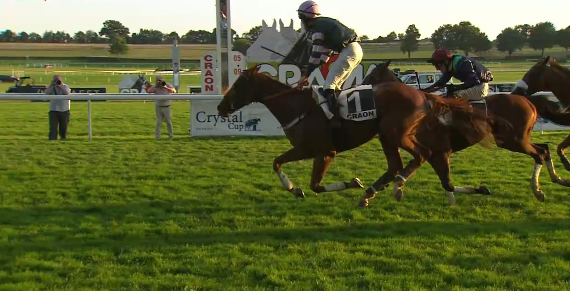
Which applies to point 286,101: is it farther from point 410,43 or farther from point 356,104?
point 410,43

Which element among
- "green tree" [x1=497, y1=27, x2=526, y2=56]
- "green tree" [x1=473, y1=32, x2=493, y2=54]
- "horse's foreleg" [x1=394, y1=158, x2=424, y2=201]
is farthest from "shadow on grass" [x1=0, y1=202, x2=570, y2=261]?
"green tree" [x1=497, y1=27, x2=526, y2=56]

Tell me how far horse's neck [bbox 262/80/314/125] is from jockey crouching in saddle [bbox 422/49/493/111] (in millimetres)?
1554

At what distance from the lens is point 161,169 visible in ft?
29.0

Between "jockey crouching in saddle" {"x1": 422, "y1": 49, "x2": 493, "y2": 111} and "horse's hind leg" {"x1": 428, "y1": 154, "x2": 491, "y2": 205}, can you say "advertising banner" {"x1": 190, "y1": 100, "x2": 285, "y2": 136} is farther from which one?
"horse's hind leg" {"x1": 428, "y1": 154, "x2": 491, "y2": 205}

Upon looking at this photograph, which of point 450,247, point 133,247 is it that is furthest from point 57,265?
point 450,247

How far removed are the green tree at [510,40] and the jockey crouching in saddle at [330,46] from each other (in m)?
40.0

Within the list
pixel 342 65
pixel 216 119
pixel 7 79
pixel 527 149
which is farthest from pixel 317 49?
pixel 7 79

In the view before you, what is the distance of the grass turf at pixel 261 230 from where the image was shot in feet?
13.8

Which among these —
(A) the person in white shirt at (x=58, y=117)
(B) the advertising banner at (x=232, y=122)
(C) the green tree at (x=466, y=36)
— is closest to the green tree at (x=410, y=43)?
(C) the green tree at (x=466, y=36)

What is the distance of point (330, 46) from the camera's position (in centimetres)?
623

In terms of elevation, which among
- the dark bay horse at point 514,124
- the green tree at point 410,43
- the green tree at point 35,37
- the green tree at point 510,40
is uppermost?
the green tree at point 35,37

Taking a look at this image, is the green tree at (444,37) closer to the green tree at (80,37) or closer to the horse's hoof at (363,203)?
the horse's hoof at (363,203)

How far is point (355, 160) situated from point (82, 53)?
7378cm

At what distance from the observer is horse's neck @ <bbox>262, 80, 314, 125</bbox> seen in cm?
626
